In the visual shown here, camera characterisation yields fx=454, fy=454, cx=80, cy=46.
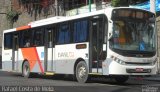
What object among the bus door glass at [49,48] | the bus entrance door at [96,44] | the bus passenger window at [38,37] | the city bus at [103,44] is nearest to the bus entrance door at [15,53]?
the bus passenger window at [38,37]

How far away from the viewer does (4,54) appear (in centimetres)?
2875

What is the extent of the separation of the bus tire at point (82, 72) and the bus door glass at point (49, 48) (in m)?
2.70

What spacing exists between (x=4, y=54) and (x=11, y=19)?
2732 cm

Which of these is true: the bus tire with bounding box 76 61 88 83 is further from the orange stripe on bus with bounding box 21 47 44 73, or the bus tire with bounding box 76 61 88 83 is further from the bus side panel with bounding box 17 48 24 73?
the bus side panel with bounding box 17 48 24 73

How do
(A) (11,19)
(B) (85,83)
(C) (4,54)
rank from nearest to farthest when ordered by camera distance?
(B) (85,83)
(C) (4,54)
(A) (11,19)

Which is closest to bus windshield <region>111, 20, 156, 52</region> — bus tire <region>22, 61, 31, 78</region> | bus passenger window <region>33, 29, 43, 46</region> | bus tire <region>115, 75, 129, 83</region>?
bus tire <region>115, 75, 129, 83</region>

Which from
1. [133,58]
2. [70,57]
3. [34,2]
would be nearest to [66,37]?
[70,57]

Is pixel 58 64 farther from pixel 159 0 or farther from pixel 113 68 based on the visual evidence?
pixel 159 0

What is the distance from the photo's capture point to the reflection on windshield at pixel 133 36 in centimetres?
1872

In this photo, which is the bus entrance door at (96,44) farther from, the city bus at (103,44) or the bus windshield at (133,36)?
the bus windshield at (133,36)

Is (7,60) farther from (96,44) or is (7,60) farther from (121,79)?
(96,44)

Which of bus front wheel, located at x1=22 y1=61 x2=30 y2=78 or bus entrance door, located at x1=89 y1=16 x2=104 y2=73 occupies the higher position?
bus entrance door, located at x1=89 y1=16 x2=104 y2=73

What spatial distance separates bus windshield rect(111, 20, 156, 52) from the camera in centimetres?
1872

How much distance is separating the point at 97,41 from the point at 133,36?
156 cm
